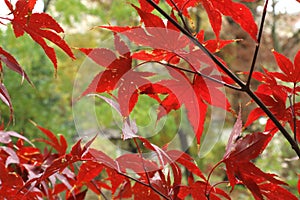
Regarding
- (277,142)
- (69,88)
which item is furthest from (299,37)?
(69,88)

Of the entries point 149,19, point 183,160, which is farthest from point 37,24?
→ point 183,160

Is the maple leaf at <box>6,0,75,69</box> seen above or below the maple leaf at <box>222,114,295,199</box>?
above

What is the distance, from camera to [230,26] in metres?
4.82

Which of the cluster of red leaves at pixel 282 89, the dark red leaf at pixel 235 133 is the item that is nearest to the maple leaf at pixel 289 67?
the cluster of red leaves at pixel 282 89

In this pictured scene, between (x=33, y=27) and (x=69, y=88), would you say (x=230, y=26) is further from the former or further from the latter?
(x=33, y=27)

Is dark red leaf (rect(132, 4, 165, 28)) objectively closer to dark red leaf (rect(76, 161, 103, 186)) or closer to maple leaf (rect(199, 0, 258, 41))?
maple leaf (rect(199, 0, 258, 41))

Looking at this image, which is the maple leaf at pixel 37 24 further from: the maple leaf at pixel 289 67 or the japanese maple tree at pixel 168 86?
the maple leaf at pixel 289 67

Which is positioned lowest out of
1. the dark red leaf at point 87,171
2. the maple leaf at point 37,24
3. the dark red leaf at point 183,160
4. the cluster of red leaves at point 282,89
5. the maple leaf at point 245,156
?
the dark red leaf at point 87,171

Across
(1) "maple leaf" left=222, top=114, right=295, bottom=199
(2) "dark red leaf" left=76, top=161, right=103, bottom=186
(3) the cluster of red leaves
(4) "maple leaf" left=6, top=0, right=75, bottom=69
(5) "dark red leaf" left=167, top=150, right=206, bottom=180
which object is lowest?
(2) "dark red leaf" left=76, top=161, right=103, bottom=186

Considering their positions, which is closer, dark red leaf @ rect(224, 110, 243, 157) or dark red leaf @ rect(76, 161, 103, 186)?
dark red leaf @ rect(224, 110, 243, 157)

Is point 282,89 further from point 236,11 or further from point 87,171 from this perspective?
point 87,171

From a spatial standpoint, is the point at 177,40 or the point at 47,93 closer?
the point at 177,40

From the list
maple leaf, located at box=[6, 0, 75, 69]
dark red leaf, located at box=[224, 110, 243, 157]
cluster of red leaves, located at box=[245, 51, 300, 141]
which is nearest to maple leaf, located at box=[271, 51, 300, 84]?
cluster of red leaves, located at box=[245, 51, 300, 141]

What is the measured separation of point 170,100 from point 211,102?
0.21 ft
